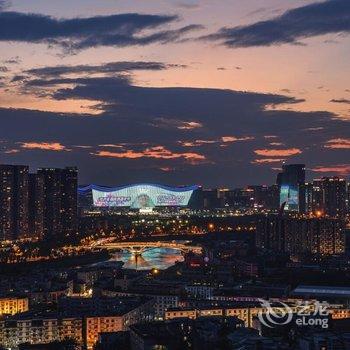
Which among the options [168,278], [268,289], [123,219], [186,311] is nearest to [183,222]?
[123,219]

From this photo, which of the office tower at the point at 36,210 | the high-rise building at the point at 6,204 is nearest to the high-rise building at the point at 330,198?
the office tower at the point at 36,210

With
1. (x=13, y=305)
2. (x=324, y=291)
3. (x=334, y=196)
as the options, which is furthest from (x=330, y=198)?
(x=13, y=305)

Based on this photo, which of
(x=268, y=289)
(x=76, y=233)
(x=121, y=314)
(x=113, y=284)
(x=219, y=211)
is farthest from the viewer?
(x=219, y=211)

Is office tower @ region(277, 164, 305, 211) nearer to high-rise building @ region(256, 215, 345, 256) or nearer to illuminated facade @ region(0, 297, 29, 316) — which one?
high-rise building @ region(256, 215, 345, 256)

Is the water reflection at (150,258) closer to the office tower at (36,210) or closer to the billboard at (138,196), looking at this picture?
the office tower at (36,210)

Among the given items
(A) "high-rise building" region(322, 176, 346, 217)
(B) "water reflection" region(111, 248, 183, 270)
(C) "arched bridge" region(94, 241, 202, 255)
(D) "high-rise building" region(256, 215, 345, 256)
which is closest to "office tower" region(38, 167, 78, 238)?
(B) "water reflection" region(111, 248, 183, 270)

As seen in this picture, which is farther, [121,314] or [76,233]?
[76,233]

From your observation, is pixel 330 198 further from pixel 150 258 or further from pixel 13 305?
pixel 13 305

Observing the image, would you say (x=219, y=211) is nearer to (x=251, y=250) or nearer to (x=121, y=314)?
(x=251, y=250)
